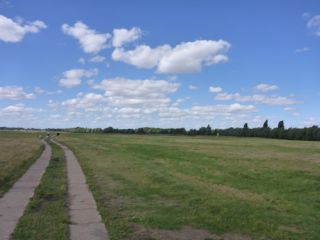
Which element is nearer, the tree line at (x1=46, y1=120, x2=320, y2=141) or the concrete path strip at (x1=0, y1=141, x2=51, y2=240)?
the concrete path strip at (x1=0, y1=141, x2=51, y2=240)

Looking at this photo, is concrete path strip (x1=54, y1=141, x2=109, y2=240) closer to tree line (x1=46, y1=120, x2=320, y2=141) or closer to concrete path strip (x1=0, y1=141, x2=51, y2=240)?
concrete path strip (x1=0, y1=141, x2=51, y2=240)

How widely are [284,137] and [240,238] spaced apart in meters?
131

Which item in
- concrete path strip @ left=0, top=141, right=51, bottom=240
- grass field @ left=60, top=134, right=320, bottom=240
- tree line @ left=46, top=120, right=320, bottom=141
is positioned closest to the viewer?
grass field @ left=60, top=134, right=320, bottom=240

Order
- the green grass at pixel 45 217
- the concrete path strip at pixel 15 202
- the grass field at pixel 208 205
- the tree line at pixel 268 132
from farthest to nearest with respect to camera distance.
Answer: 1. the tree line at pixel 268 132
2. the concrete path strip at pixel 15 202
3. the grass field at pixel 208 205
4. the green grass at pixel 45 217

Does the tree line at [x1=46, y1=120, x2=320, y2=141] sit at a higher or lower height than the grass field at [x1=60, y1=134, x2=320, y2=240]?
higher

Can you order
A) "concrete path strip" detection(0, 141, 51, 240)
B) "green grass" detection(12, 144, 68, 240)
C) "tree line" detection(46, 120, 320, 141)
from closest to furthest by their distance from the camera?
1. "green grass" detection(12, 144, 68, 240)
2. "concrete path strip" detection(0, 141, 51, 240)
3. "tree line" detection(46, 120, 320, 141)

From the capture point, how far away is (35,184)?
16.4 m

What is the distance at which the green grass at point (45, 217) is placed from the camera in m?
8.40

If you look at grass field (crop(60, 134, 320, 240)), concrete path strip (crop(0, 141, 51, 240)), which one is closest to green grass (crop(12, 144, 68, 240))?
concrete path strip (crop(0, 141, 51, 240))

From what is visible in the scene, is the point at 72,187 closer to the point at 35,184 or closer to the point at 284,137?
the point at 35,184

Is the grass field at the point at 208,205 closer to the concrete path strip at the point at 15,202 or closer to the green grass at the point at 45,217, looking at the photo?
the green grass at the point at 45,217

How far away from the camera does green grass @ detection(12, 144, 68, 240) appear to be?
27.6 feet

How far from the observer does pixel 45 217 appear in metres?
10.1

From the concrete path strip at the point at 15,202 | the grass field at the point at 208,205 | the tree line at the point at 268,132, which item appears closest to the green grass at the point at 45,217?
the concrete path strip at the point at 15,202
